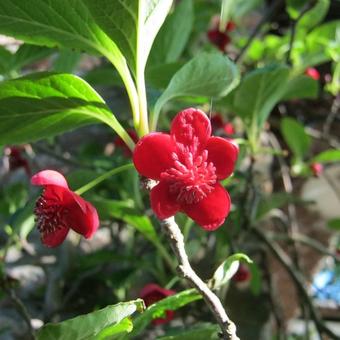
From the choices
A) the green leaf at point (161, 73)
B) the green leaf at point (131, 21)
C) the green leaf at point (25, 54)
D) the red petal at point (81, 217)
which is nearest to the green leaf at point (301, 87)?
the green leaf at point (161, 73)

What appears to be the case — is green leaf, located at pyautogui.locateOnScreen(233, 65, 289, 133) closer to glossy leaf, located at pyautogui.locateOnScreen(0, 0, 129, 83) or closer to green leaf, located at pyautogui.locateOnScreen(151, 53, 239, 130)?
green leaf, located at pyautogui.locateOnScreen(151, 53, 239, 130)

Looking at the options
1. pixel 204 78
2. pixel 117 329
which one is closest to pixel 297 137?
pixel 204 78

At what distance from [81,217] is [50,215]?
0.04 m

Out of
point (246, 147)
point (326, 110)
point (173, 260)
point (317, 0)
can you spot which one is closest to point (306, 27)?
point (317, 0)

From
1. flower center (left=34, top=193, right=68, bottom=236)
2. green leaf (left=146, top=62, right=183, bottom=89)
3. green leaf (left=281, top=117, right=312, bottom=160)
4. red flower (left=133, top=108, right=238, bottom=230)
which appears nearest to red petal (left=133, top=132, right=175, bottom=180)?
red flower (left=133, top=108, right=238, bottom=230)

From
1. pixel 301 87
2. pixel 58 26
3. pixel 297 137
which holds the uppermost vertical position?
pixel 58 26

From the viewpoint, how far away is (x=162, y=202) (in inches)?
27.5

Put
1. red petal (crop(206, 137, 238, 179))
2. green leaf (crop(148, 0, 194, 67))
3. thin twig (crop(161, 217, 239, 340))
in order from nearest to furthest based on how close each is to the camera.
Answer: thin twig (crop(161, 217, 239, 340))
red petal (crop(206, 137, 238, 179))
green leaf (crop(148, 0, 194, 67))

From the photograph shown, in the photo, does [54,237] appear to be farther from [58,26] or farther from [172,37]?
[172,37]

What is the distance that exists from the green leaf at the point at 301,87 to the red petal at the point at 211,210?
79cm

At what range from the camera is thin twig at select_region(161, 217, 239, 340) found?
0.64 m

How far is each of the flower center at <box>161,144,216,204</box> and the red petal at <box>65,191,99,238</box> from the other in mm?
98

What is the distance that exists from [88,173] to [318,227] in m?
1.49

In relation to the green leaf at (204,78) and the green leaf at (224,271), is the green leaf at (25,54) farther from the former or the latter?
the green leaf at (224,271)
